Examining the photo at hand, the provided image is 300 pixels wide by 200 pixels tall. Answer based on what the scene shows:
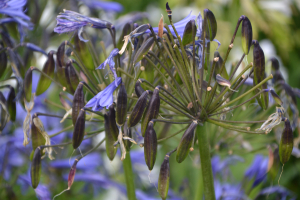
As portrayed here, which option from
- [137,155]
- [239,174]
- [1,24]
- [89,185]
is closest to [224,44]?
[239,174]

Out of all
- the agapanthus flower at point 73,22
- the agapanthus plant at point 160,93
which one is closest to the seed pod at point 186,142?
the agapanthus plant at point 160,93

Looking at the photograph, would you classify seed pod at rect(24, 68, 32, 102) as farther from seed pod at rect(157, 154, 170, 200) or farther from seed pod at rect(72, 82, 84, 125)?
seed pod at rect(157, 154, 170, 200)

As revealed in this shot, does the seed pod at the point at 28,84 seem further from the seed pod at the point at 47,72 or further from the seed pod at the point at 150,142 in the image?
the seed pod at the point at 150,142

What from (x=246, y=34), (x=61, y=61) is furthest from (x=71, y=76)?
(x=246, y=34)

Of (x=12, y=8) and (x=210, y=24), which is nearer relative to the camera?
(x=210, y=24)

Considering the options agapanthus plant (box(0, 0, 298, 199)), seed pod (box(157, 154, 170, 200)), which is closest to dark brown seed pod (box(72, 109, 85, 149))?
agapanthus plant (box(0, 0, 298, 199))

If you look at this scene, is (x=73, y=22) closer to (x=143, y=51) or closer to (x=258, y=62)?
(x=143, y=51)
